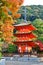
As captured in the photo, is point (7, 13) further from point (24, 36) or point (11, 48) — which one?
point (24, 36)

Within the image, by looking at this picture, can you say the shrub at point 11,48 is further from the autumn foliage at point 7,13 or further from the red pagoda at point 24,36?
the autumn foliage at point 7,13

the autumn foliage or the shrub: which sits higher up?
the autumn foliage

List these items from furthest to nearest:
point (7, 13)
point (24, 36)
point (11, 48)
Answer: point (24, 36) < point (11, 48) < point (7, 13)

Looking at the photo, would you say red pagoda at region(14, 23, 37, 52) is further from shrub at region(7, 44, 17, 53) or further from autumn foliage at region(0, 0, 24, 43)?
autumn foliage at region(0, 0, 24, 43)

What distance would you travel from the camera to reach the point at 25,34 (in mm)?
28141

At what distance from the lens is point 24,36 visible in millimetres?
28141

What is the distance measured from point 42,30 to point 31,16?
37.1ft

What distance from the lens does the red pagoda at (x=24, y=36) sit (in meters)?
27.9

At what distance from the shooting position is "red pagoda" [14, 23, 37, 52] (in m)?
27.9

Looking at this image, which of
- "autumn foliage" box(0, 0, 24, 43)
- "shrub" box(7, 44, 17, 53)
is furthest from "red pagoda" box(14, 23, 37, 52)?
"autumn foliage" box(0, 0, 24, 43)

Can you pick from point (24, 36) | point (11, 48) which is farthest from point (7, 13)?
point (24, 36)

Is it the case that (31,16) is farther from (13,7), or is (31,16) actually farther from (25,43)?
(13,7)

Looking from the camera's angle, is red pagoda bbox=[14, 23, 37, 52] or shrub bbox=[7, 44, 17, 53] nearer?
shrub bbox=[7, 44, 17, 53]

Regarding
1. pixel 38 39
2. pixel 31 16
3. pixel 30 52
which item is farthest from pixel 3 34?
pixel 31 16
